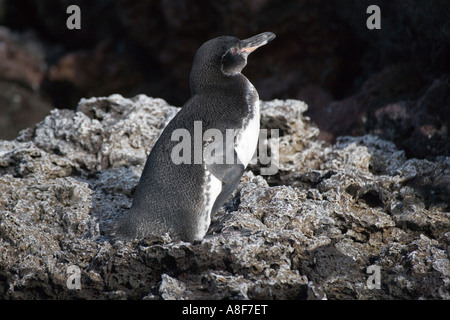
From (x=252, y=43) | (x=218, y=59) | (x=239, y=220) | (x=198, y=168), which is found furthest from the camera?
(x=252, y=43)

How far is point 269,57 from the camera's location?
6836 millimetres

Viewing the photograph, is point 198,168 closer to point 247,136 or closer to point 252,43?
point 247,136

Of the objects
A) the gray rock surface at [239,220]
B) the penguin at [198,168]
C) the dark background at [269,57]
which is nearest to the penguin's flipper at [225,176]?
the penguin at [198,168]

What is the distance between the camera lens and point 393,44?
5566 mm

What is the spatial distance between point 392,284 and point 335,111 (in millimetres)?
2570

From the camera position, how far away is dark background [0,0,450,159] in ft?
15.8

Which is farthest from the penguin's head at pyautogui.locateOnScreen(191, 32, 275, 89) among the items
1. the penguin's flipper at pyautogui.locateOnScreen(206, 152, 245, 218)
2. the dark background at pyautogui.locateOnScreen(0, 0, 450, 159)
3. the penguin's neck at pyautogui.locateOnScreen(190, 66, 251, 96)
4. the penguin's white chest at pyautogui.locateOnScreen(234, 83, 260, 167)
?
the dark background at pyautogui.locateOnScreen(0, 0, 450, 159)

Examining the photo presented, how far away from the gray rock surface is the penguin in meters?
0.13

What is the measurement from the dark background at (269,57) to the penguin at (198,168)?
1.89 metres

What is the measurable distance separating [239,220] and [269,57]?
3.84 metres

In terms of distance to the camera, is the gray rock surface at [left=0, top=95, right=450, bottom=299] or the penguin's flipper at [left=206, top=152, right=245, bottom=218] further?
the penguin's flipper at [left=206, top=152, right=245, bottom=218]

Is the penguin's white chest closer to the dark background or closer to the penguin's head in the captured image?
the penguin's head

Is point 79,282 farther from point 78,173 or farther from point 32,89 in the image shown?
point 32,89

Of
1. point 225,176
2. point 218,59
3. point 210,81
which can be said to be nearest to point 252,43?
point 218,59
